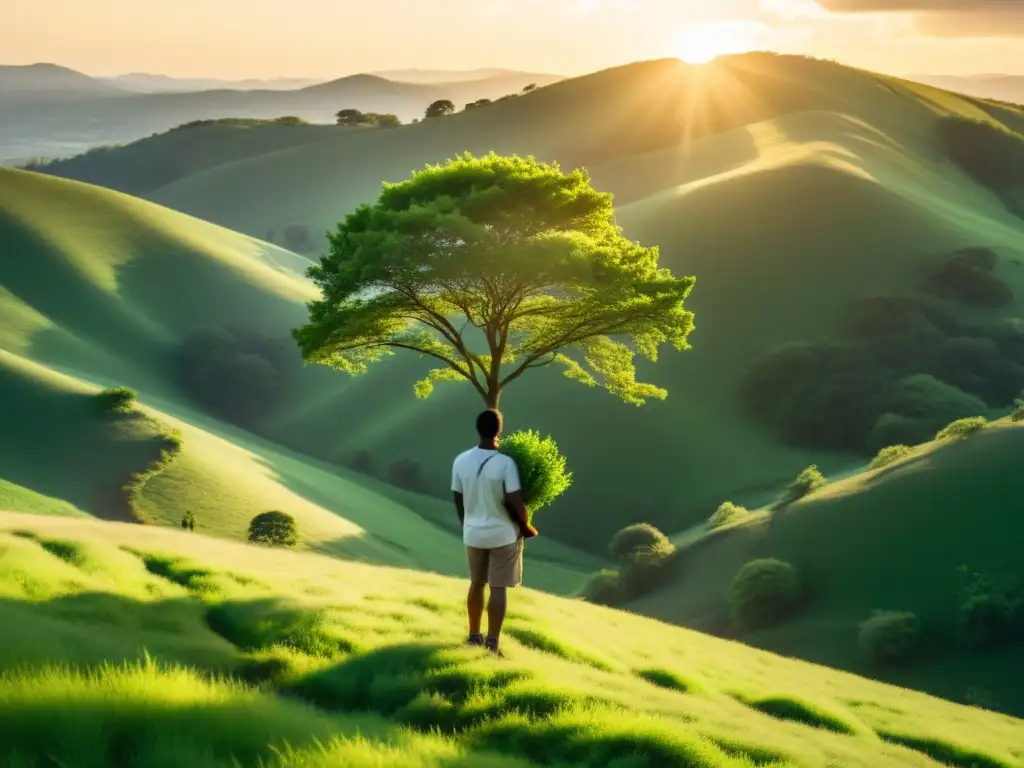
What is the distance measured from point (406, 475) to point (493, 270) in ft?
205

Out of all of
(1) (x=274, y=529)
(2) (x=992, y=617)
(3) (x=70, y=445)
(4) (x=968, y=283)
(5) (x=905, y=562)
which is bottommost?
(1) (x=274, y=529)

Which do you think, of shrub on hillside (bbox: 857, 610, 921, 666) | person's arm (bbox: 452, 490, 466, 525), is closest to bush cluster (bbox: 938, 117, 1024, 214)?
shrub on hillside (bbox: 857, 610, 921, 666)

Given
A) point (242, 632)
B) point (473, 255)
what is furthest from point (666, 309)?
point (242, 632)

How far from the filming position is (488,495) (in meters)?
14.2

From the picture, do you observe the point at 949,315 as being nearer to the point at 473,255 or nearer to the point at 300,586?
the point at 473,255

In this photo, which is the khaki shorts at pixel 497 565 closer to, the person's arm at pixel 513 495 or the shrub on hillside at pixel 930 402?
the person's arm at pixel 513 495

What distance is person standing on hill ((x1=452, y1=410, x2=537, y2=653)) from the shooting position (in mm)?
14156

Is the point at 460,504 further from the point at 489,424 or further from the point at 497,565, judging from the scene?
the point at 489,424

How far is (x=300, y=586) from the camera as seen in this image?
18656 mm

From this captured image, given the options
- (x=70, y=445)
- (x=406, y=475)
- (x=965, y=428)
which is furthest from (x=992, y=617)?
(x=406, y=475)

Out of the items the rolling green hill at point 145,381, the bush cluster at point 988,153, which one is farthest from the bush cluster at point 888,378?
the bush cluster at point 988,153

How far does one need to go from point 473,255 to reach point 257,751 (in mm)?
26059

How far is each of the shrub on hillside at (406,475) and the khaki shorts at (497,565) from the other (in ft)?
256

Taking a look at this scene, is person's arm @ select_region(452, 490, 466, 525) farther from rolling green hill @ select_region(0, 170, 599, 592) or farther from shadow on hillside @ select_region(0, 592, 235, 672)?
rolling green hill @ select_region(0, 170, 599, 592)
